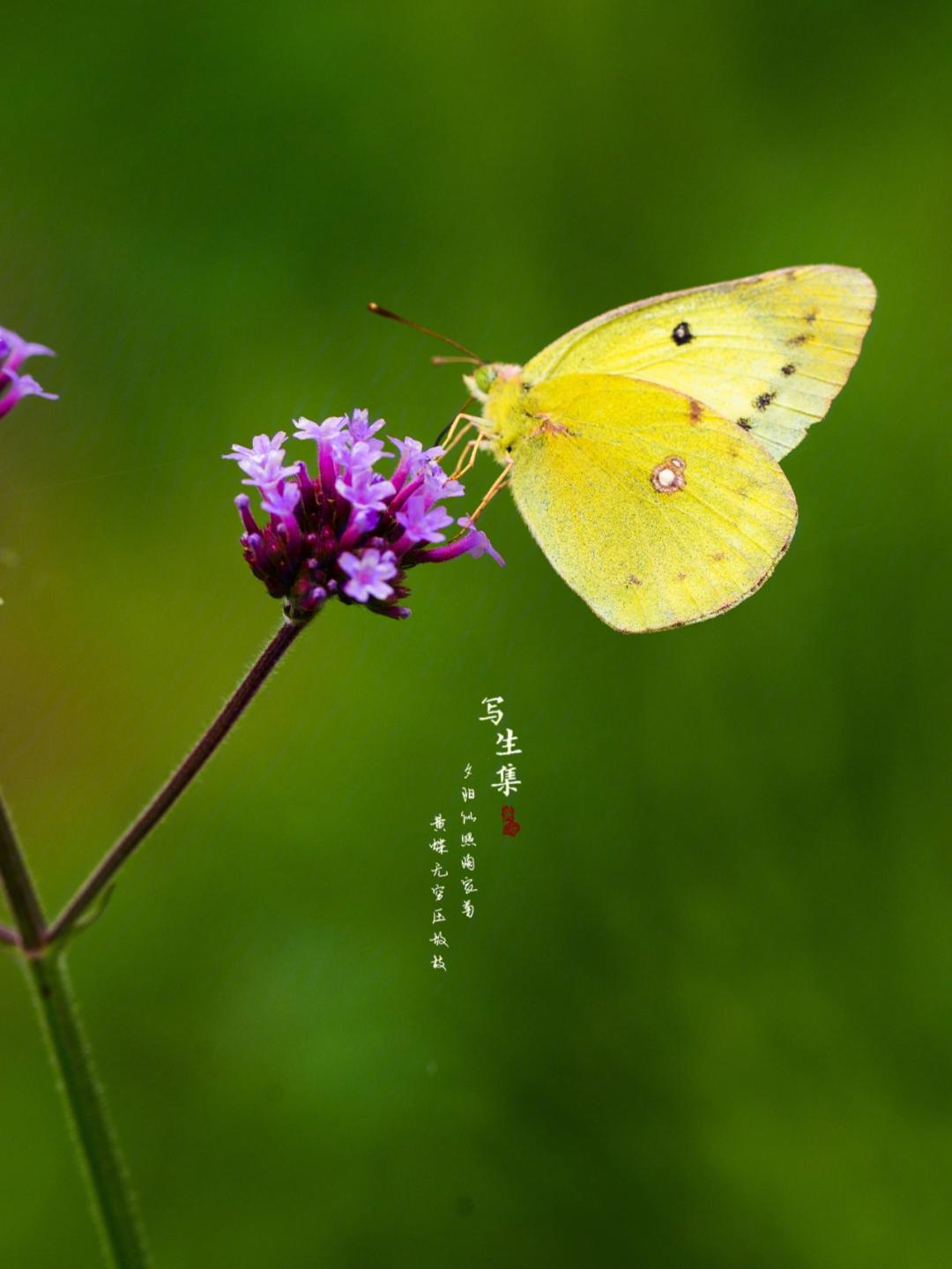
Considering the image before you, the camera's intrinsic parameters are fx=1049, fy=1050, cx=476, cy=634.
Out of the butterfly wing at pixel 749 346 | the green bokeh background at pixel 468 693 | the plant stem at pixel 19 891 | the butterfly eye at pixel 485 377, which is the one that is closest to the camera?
the plant stem at pixel 19 891

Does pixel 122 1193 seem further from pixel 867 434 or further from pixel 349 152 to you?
pixel 349 152

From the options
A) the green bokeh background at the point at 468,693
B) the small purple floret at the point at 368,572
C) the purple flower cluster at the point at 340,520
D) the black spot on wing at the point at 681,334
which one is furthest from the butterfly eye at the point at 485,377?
the small purple floret at the point at 368,572

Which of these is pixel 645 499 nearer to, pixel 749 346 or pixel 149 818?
pixel 749 346

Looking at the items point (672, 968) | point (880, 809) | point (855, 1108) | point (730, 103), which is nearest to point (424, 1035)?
point (672, 968)

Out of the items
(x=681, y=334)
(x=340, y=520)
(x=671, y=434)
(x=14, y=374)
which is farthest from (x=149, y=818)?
(x=681, y=334)

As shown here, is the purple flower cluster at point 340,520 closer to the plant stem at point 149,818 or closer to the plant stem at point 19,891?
the plant stem at point 149,818
